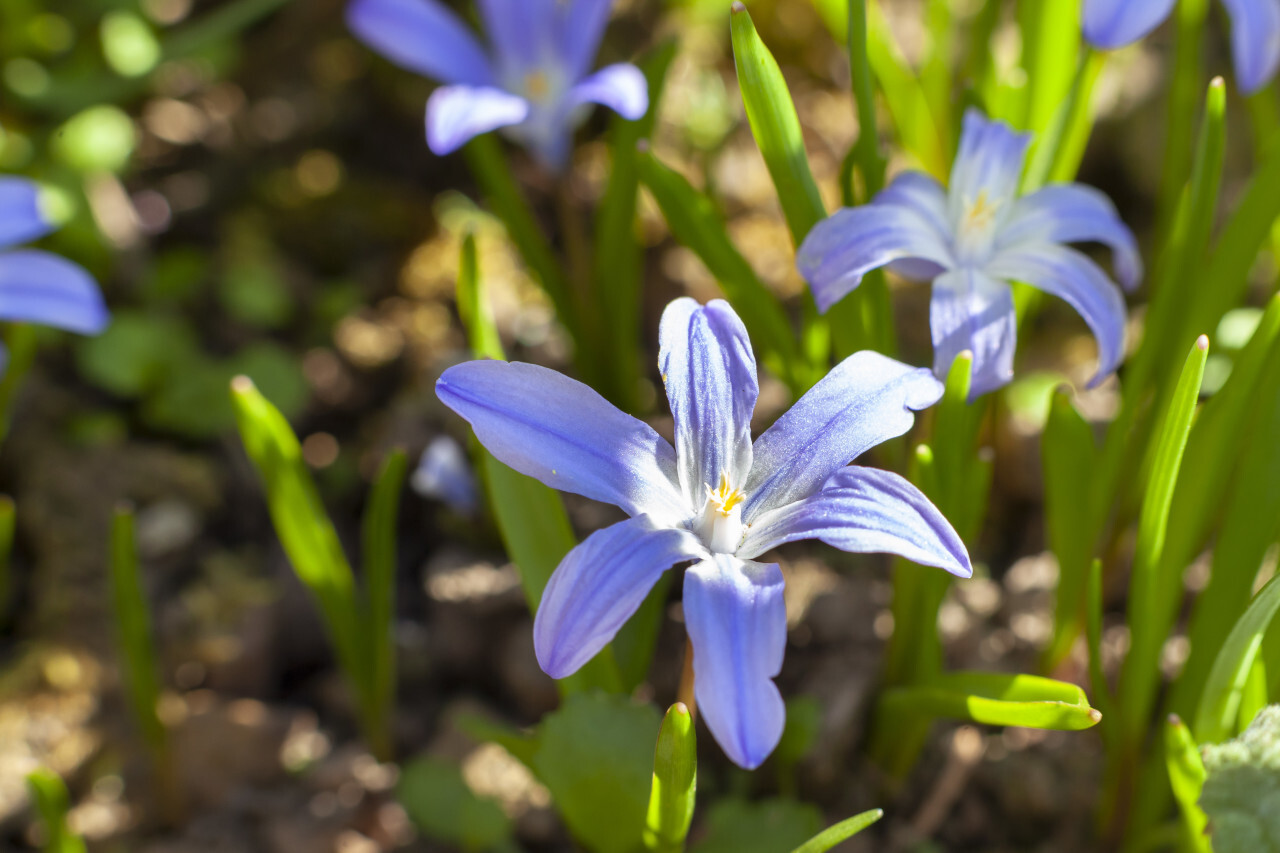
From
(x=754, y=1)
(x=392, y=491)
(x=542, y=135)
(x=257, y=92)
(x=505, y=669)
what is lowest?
(x=505, y=669)

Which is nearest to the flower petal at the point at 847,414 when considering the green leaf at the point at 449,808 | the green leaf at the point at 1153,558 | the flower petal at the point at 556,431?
the flower petal at the point at 556,431

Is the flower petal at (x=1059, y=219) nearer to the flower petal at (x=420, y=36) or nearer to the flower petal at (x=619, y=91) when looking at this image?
the flower petal at (x=619, y=91)

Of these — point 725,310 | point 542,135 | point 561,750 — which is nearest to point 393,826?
point 561,750

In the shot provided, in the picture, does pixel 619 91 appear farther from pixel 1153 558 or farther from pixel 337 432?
pixel 337 432

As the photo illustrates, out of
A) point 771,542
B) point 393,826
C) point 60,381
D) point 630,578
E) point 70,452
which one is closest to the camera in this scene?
point 630,578

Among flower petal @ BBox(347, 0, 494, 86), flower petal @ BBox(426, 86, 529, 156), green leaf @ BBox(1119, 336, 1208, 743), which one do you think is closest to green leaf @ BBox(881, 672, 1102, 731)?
green leaf @ BBox(1119, 336, 1208, 743)

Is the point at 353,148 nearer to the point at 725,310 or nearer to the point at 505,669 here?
the point at 505,669
